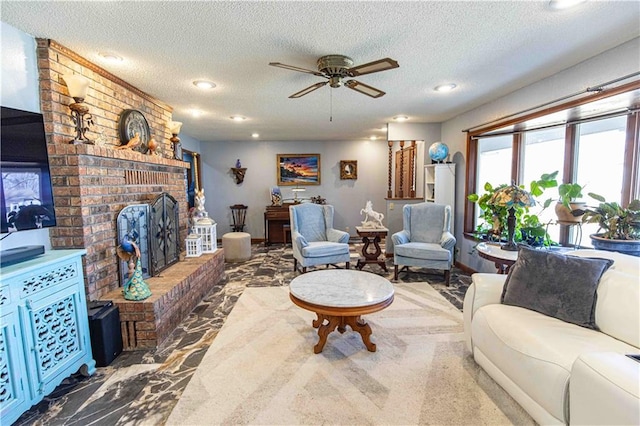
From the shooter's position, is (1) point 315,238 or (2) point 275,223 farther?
(2) point 275,223

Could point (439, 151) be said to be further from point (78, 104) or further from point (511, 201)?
point (78, 104)

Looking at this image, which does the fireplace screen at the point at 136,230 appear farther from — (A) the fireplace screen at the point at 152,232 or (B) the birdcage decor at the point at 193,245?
(B) the birdcage decor at the point at 193,245

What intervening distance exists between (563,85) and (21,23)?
424 cm

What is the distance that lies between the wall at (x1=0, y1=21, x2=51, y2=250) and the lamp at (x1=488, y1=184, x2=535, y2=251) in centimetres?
385

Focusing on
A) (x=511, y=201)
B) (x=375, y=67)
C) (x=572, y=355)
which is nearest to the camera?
(x=572, y=355)

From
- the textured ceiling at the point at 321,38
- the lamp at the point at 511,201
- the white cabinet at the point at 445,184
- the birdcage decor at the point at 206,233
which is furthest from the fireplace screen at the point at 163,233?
the white cabinet at the point at 445,184

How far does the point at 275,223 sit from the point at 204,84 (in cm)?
392

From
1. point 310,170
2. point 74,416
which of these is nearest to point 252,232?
point 310,170

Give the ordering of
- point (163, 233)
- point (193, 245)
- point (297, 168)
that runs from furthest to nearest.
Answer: point (297, 168), point (193, 245), point (163, 233)

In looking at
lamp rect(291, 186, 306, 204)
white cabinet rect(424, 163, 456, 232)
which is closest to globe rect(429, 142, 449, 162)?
white cabinet rect(424, 163, 456, 232)

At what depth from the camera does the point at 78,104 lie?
2217 mm

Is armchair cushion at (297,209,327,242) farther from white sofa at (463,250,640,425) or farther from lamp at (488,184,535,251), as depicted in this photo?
white sofa at (463,250,640,425)

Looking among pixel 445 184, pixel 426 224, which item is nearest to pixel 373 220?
pixel 426 224

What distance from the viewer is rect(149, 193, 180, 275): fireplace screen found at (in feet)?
10.1
